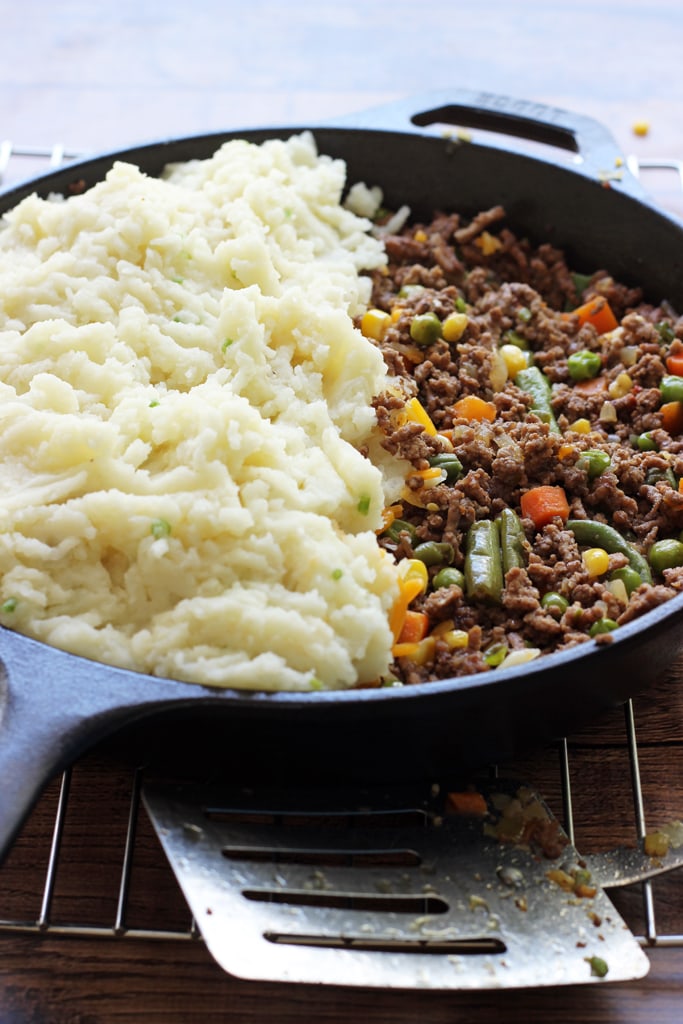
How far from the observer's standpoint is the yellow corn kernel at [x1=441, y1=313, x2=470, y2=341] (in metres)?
5.20

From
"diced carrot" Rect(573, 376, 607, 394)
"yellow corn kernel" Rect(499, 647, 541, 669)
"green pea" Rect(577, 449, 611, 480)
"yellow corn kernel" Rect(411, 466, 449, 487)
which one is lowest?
"yellow corn kernel" Rect(499, 647, 541, 669)

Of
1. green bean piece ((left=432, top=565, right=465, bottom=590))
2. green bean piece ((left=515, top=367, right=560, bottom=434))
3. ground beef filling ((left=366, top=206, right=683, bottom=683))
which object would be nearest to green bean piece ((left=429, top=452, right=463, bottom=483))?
ground beef filling ((left=366, top=206, right=683, bottom=683))

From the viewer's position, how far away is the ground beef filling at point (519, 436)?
420cm

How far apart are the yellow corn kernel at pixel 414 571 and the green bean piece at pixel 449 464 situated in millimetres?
487

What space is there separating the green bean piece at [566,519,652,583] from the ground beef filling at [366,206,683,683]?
1 centimetres

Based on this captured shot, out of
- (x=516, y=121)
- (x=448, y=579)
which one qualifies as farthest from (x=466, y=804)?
(x=516, y=121)

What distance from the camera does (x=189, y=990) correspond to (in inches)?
147

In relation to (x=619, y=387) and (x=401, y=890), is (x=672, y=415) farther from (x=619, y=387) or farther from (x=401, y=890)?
(x=401, y=890)

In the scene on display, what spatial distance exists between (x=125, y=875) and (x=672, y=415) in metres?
3.30

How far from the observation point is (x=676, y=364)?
518 cm

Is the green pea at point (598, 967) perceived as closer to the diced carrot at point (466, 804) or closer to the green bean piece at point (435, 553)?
the diced carrot at point (466, 804)

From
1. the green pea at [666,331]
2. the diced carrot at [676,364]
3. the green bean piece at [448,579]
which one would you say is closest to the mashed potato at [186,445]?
the green bean piece at [448,579]

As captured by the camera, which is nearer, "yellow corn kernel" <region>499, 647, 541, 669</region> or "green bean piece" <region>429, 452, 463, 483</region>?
"yellow corn kernel" <region>499, 647, 541, 669</region>

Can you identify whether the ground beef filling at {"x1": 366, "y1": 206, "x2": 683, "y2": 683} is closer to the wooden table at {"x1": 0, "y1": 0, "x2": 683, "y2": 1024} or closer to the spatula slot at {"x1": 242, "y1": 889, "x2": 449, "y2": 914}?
the wooden table at {"x1": 0, "y1": 0, "x2": 683, "y2": 1024}
